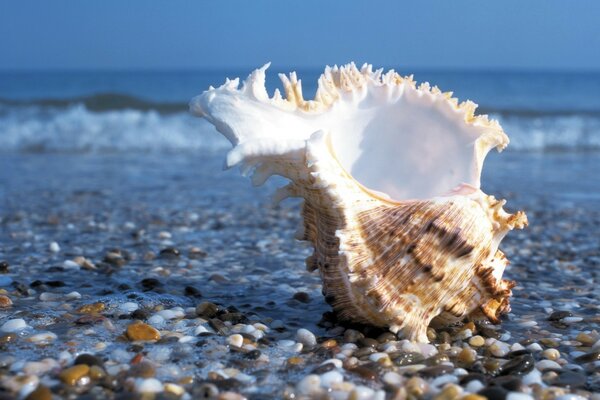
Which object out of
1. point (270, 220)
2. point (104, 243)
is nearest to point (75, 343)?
point (104, 243)

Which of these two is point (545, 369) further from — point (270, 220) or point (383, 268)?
point (270, 220)

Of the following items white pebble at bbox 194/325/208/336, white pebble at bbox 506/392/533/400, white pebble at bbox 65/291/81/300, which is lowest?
white pebble at bbox 65/291/81/300

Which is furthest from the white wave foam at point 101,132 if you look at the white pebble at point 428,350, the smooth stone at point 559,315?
the white pebble at point 428,350

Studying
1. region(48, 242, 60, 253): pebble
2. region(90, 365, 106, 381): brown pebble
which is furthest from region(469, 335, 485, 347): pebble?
region(48, 242, 60, 253): pebble

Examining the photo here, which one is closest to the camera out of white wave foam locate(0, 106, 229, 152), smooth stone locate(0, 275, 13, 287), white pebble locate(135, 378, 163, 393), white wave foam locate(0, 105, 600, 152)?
white pebble locate(135, 378, 163, 393)

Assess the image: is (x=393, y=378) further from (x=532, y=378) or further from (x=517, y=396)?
(x=532, y=378)

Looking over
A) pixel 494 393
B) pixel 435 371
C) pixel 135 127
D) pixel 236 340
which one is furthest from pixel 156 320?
pixel 135 127

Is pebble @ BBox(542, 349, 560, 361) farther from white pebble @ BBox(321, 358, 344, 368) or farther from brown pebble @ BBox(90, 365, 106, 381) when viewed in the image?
brown pebble @ BBox(90, 365, 106, 381)
